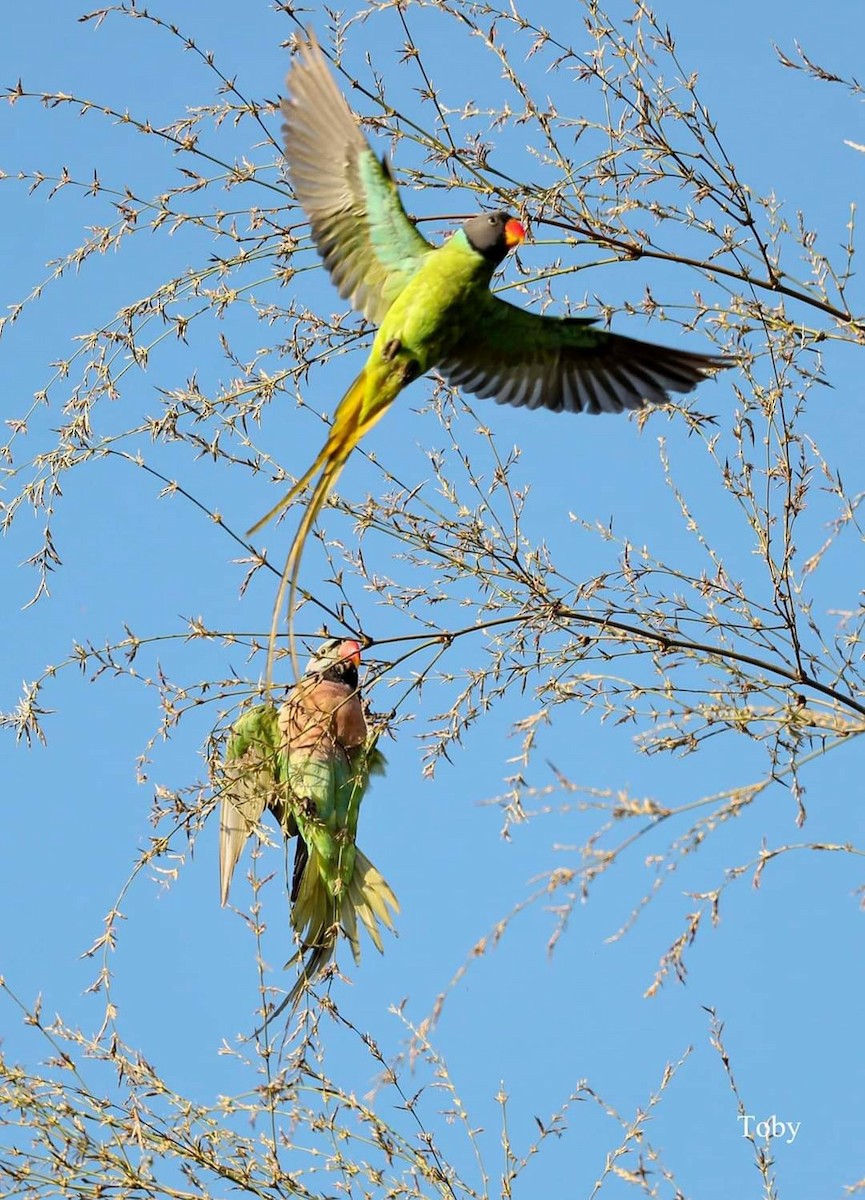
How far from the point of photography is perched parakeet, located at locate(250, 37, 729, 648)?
3391 mm

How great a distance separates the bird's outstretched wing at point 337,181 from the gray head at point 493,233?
0.72 feet

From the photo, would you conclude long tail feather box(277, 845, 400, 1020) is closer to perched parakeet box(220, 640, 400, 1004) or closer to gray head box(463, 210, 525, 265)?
perched parakeet box(220, 640, 400, 1004)

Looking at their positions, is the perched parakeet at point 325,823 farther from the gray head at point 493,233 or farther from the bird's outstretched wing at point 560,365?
the gray head at point 493,233

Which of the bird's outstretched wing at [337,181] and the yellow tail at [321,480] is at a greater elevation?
the bird's outstretched wing at [337,181]

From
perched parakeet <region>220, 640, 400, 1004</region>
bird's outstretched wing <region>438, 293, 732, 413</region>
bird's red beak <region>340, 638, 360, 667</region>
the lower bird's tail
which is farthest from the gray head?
the lower bird's tail

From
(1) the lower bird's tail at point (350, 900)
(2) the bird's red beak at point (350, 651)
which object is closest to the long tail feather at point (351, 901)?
(1) the lower bird's tail at point (350, 900)

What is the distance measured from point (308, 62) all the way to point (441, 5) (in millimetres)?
371

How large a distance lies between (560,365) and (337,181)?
0.85 m

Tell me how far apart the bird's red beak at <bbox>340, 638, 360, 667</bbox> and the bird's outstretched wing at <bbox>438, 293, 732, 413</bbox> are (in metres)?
0.97

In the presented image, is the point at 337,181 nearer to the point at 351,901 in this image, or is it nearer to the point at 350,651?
the point at 350,651

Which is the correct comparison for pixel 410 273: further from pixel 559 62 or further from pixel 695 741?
pixel 695 741

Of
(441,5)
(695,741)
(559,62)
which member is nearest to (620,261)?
(559,62)

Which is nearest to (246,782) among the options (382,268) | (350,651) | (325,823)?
(350,651)

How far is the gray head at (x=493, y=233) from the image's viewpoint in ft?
10.9
